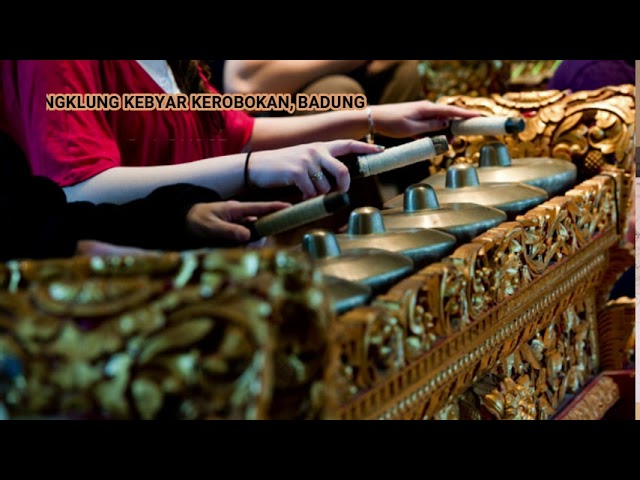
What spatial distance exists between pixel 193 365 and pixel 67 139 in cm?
49

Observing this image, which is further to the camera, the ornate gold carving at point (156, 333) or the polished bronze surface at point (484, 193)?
the polished bronze surface at point (484, 193)

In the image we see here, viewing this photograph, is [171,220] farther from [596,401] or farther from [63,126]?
[596,401]

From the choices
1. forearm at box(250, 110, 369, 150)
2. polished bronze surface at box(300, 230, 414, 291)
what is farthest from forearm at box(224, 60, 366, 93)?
polished bronze surface at box(300, 230, 414, 291)

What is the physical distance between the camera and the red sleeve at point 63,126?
1.06 meters

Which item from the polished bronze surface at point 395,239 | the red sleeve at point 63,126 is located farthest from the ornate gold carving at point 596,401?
the red sleeve at point 63,126

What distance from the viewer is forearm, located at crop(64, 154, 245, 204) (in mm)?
1063

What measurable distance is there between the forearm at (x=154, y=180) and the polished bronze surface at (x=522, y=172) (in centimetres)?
42

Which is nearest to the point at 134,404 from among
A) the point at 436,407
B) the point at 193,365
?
the point at 193,365

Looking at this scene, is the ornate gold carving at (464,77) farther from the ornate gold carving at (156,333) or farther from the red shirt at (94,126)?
the ornate gold carving at (156,333)

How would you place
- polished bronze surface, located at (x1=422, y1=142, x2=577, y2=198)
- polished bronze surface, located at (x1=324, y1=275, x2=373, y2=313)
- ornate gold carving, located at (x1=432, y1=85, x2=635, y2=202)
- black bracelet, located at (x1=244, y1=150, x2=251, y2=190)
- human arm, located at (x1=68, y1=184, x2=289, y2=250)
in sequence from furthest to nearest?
1. ornate gold carving, located at (x1=432, y1=85, x2=635, y2=202)
2. polished bronze surface, located at (x1=422, y1=142, x2=577, y2=198)
3. black bracelet, located at (x1=244, y1=150, x2=251, y2=190)
4. human arm, located at (x1=68, y1=184, x2=289, y2=250)
5. polished bronze surface, located at (x1=324, y1=275, x2=373, y2=313)

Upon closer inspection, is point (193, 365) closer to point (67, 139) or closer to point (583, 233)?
point (67, 139)

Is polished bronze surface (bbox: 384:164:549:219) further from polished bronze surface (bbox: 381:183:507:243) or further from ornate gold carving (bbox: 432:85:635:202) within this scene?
ornate gold carving (bbox: 432:85:635:202)

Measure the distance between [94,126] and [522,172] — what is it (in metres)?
0.65

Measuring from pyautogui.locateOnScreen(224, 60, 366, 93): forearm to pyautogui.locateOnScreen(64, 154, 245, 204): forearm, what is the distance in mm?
101
